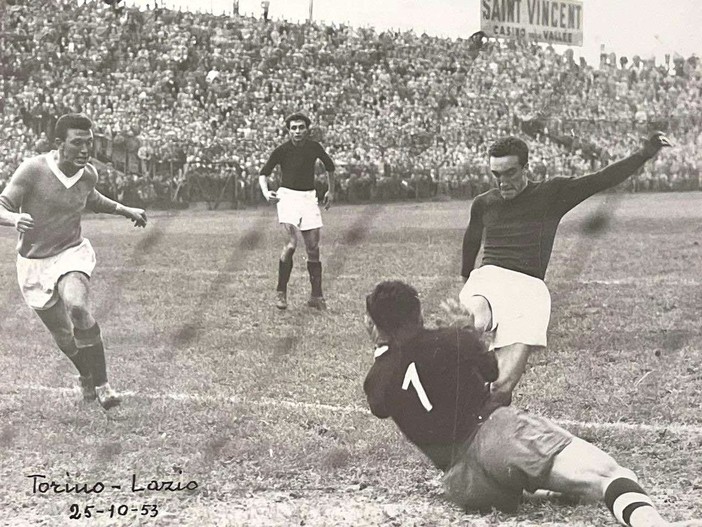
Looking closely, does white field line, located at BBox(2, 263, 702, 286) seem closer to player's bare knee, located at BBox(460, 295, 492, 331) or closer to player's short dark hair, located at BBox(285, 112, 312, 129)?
player's bare knee, located at BBox(460, 295, 492, 331)

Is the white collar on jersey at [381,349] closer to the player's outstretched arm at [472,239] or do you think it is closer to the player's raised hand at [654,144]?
the player's outstretched arm at [472,239]

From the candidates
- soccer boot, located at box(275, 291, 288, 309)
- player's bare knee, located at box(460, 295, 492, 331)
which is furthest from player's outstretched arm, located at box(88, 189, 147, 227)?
player's bare knee, located at box(460, 295, 492, 331)

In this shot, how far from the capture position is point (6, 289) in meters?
3.36

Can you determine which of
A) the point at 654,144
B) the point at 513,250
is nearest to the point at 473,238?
the point at 513,250

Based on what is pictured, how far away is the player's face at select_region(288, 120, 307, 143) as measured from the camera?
3.54 meters

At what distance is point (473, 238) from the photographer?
3248mm

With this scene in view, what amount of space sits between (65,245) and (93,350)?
41cm

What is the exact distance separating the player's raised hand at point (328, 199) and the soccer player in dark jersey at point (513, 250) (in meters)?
0.64

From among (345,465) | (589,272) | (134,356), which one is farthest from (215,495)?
(589,272)

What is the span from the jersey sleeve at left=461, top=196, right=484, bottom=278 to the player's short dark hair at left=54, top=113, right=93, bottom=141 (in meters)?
1.49

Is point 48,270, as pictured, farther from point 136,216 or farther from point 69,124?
point 69,124

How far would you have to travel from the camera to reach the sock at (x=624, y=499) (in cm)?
253

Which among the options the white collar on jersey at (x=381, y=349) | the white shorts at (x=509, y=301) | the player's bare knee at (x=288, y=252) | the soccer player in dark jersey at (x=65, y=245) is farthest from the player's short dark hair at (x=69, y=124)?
the white shorts at (x=509, y=301)

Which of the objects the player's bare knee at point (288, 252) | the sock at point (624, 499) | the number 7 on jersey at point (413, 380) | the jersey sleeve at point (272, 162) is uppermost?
the jersey sleeve at point (272, 162)
